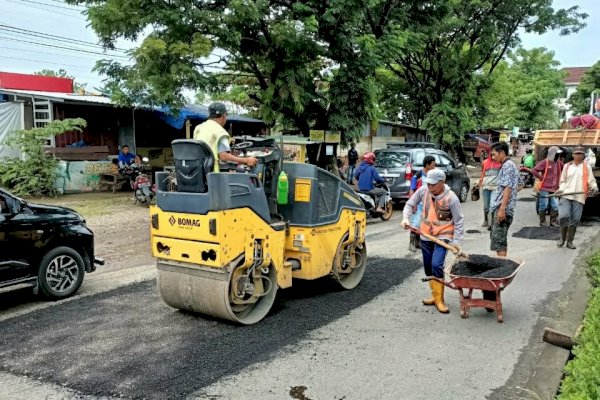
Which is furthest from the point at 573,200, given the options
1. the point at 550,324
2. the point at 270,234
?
the point at 270,234

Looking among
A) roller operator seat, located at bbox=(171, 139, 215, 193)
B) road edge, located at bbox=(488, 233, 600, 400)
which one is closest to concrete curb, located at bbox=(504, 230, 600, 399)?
road edge, located at bbox=(488, 233, 600, 400)

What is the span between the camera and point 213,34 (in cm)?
1271

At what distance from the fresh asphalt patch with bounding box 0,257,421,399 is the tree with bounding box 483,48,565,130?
4056cm

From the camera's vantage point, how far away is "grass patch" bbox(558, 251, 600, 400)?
3.06 m

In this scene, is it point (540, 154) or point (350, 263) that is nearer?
point (350, 263)

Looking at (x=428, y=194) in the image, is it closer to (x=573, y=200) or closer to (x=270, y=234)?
(x=270, y=234)

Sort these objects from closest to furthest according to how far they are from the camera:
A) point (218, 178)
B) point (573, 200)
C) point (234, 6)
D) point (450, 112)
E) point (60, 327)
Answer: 1. point (218, 178)
2. point (60, 327)
3. point (573, 200)
4. point (234, 6)
5. point (450, 112)

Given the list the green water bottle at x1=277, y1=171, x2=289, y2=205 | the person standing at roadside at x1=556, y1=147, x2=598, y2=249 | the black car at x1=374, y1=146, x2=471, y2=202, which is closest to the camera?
the green water bottle at x1=277, y1=171, x2=289, y2=205

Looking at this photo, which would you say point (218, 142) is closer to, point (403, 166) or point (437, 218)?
point (437, 218)

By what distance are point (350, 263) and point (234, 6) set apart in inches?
296

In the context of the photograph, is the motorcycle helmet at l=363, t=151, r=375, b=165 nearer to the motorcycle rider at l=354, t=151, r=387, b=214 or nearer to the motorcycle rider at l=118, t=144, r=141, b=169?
the motorcycle rider at l=354, t=151, r=387, b=214

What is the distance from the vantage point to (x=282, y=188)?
20.2 ft

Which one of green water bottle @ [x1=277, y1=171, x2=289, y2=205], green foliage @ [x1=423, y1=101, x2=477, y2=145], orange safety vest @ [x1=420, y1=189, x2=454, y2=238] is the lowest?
orange safety vest @ [x1=420, y1=189, x2=454, y2=238]

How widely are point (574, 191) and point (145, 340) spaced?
7629 millimetres
